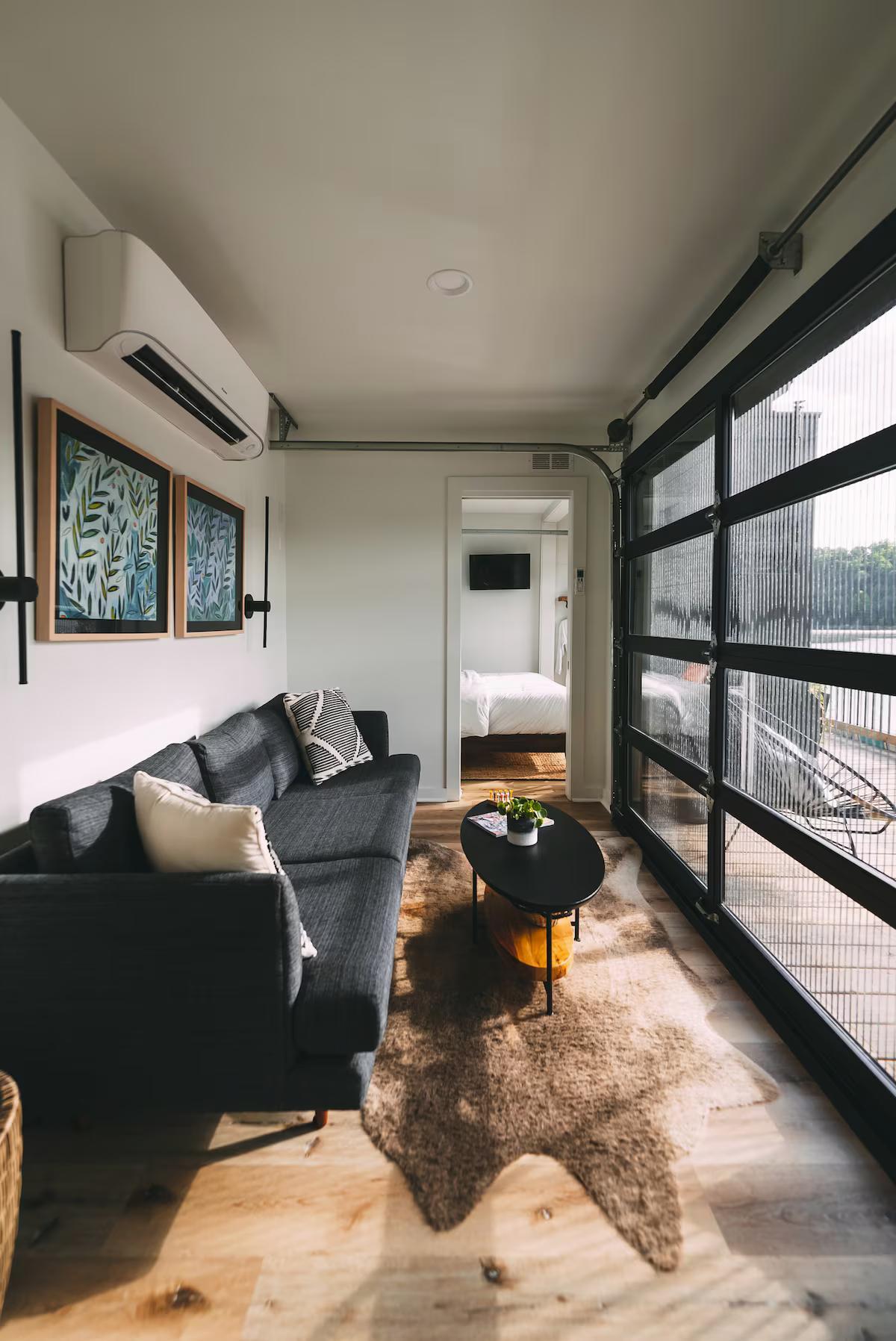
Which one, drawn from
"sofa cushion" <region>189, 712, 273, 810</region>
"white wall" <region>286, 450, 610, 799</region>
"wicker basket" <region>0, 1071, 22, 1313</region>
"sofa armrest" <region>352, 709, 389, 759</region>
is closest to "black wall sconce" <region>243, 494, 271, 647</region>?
"white wall" <region>286, 450, 610, 799</region>

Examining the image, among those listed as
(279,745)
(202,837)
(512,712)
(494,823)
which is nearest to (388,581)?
(279,745)

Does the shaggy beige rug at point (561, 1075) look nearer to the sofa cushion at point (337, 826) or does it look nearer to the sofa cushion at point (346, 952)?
the sofa cushion at point (346, 952)

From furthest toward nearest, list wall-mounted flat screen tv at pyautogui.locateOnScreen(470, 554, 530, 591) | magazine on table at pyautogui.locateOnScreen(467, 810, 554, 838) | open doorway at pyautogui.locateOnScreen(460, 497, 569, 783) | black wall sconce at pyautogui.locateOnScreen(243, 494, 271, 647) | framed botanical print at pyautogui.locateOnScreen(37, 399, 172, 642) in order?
wall-mounted flat screen tv at pyautogui.locateOnScreen(470, 554, 530, 591), open doorway at pyautogui.locateOnScreen(460, 497, 569, 783), black wall sconce at pyautogui.locateOnScreen(243, 494, 271, 647), magazine on table at pyautogui.locateOnScreen(467, 810, 554, 838), framed botanical print at pyautogui.locateOnScreen(37, 399, 172, 642)

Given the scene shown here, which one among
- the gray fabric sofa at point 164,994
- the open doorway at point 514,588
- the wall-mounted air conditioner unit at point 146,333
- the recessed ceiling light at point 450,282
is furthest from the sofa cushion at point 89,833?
the open doorway at point 514,588

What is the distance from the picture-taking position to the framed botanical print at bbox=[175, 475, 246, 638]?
2.44 metres

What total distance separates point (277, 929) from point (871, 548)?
1764 mm

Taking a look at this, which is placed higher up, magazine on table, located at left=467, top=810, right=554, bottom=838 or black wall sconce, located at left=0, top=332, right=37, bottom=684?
black wall sconce, located at left=0, top=332, right=37, bottom=684

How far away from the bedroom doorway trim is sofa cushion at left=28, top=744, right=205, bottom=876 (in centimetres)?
253

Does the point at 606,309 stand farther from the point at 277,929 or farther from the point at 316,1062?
the point at 316,1062

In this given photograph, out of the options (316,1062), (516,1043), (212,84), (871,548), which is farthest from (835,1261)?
(212,84)

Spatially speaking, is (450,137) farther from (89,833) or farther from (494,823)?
(494,823)

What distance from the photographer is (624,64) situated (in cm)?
143

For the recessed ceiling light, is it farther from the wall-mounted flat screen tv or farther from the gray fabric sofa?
the wall-mounted flat screen tv

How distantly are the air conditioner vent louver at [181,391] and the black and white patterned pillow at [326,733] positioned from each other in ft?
4.65
